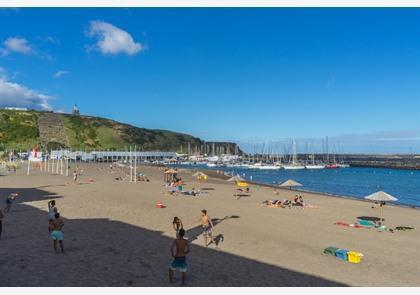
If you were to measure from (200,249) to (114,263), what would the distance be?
364cm

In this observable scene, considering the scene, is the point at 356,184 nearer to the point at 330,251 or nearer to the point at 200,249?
the point at 330,251

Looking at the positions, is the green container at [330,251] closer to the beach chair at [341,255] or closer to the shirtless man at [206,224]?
the beach chair at [341,255]

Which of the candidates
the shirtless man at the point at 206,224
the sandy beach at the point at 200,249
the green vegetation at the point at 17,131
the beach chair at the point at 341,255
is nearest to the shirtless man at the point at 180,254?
the sandy beach at the point at 200,249

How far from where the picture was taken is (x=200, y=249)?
1489cm

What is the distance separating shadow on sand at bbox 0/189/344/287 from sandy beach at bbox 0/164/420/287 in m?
0.03

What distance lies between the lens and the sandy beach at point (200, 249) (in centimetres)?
1116

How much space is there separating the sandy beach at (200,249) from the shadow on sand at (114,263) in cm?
3

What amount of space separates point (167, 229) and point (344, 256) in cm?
790

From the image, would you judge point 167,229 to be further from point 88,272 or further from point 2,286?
point 2,286

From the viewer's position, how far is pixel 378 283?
450 inches

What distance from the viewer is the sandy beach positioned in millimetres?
11156

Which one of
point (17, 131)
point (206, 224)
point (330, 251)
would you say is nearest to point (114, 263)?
point (206, 224)
